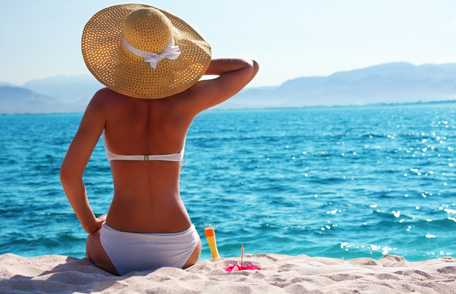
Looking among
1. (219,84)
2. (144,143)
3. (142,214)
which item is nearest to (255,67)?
(219,84)

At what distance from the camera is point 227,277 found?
3234 millimetres

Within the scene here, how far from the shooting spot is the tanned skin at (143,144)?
316cm

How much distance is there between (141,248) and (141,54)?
1026 millimetres

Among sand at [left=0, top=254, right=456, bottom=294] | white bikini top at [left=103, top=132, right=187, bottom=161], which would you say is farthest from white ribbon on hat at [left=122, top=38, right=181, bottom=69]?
sand at [left=0, top=254, right=456, bottom=294]

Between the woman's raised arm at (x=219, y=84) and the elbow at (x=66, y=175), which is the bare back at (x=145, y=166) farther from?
the elbow at (x=66, y=175)

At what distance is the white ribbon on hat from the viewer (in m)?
3.06

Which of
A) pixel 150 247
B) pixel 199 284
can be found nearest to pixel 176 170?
pixel 150 247

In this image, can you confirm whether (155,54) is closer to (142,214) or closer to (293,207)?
(142,214)

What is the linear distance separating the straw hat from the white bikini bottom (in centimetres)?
77

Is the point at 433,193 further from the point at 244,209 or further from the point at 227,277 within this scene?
the point at 227,277

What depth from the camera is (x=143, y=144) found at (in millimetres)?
3209

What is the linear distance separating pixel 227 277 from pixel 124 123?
3.13ft

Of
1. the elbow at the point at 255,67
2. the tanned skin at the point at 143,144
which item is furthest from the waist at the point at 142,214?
the elbow at the point at 255,67

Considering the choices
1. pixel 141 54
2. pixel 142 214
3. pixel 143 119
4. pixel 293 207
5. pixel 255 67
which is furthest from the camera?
pixel 293 207
